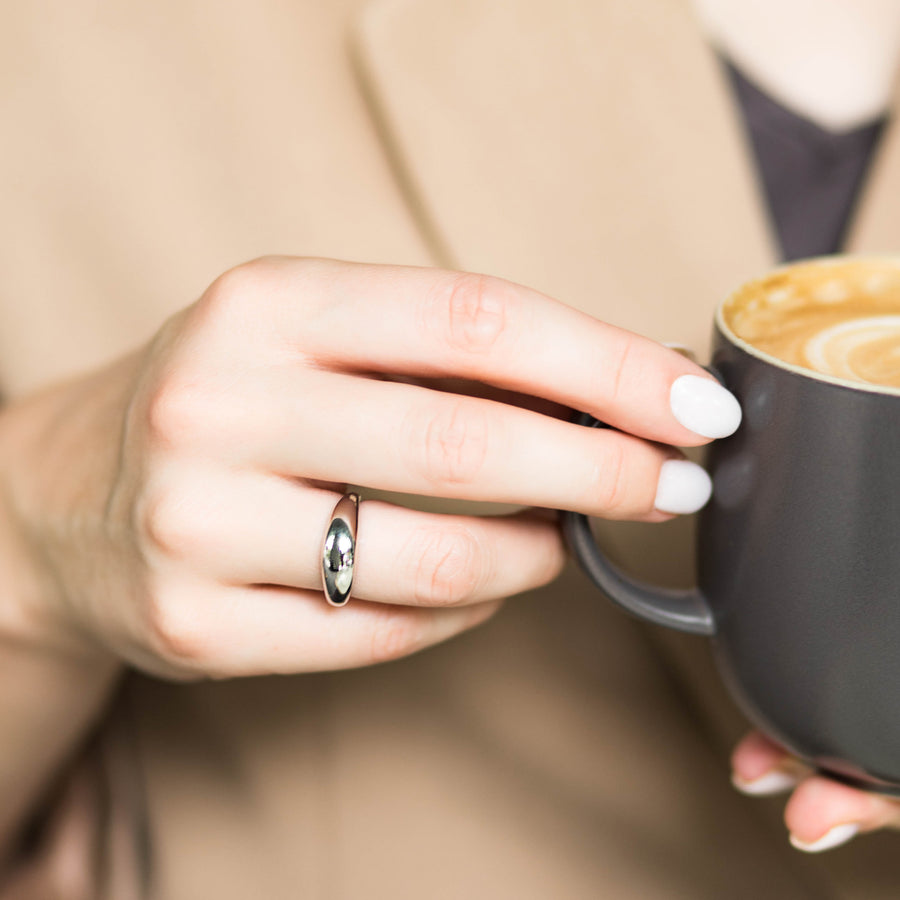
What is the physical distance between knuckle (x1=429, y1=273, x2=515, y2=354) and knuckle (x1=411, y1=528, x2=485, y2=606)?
91mm

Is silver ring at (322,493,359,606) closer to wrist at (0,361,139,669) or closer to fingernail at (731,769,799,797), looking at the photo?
wrist at (0,361,139,669)

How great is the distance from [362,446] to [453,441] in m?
0.04

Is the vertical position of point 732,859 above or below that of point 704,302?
below

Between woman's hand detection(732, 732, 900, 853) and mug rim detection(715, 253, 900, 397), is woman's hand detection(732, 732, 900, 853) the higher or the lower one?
the lower one

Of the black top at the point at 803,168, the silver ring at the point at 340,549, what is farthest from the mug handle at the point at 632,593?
the black top at the point at 803,168

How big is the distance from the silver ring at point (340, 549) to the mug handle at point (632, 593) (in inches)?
4.2

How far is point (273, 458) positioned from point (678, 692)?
0.44 m

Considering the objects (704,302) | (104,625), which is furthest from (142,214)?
(704,302)

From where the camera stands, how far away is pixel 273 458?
0.40m

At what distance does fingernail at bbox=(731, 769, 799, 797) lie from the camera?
1.79ft

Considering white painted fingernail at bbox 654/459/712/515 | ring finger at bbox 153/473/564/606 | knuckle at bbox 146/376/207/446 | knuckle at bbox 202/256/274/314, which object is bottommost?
white painted fingernail at bbox 654/459/712/515

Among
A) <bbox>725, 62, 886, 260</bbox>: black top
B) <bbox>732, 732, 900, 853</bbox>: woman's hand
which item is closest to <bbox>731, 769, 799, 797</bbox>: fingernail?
<bbox>732, 732, 900, 853</bbox>: woman's hand

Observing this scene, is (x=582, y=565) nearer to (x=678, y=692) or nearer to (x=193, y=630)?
(x=193, y=630)

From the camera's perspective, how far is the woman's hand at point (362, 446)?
1.25ft
